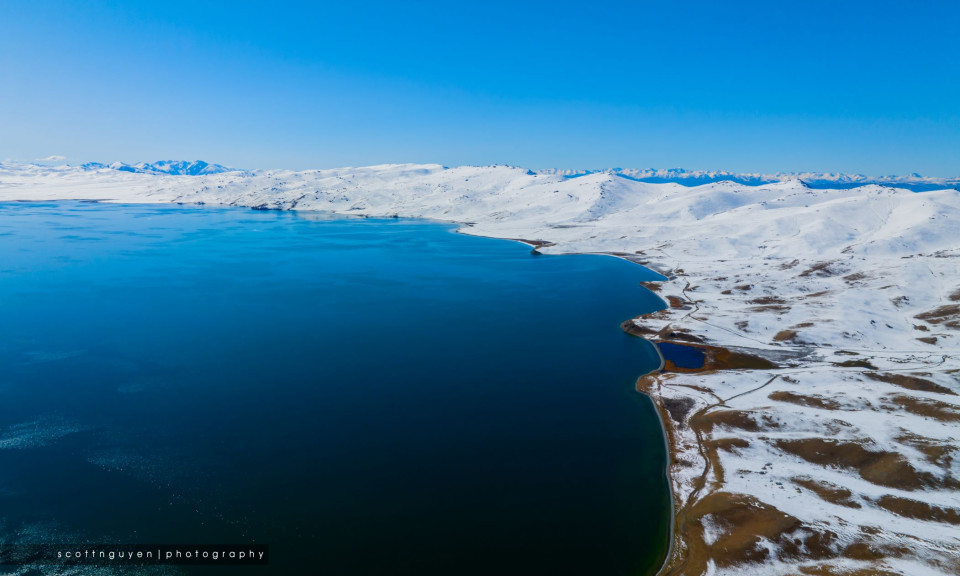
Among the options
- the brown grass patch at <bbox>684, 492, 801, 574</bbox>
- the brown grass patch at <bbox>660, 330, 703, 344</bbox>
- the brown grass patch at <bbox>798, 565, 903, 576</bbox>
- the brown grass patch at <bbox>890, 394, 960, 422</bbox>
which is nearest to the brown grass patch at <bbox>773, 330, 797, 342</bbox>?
the brown grass patch at <bbox>660, 330, 703, 344</bbox>

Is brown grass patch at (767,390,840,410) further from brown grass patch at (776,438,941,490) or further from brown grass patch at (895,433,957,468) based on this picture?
brown grass patch at (776,438,941,490)

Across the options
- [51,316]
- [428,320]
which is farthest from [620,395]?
[51,316]

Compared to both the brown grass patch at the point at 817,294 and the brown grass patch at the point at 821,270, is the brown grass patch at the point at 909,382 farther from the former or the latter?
the brown grass patch at the point at 821,270

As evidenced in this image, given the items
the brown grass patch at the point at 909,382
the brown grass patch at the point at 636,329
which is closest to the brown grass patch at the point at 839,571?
the brown grass patch at the point at 909,382

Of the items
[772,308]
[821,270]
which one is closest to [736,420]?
[772,308]

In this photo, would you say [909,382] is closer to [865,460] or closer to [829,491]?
[865,460]
